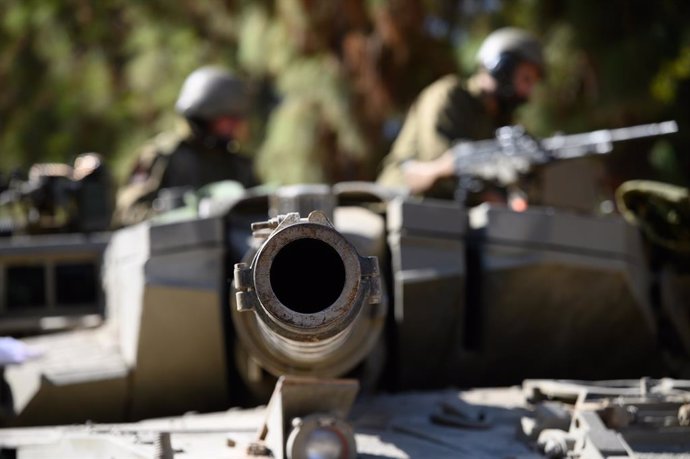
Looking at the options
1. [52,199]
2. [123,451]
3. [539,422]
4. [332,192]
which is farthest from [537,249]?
[52,199]

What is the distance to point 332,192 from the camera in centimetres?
518

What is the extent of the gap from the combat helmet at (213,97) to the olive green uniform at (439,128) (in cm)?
101

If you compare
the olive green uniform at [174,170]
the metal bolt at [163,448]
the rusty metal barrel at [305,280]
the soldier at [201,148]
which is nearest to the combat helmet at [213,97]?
the soldier at [201,148]

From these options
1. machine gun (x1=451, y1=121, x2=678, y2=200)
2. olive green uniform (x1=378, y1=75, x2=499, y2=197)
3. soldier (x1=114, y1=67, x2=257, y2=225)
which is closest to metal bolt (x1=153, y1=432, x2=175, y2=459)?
machine gun (x1=451, y1=121, x2=678, y2=200)

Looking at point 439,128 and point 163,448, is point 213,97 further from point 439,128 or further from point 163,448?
point 163,448

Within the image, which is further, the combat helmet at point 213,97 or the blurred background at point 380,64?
the blurred background at point 380,64

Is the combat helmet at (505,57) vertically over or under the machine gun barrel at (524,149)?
over

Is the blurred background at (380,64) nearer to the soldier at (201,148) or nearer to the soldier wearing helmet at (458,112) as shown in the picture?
the soldier wearing helmet at (458,112)

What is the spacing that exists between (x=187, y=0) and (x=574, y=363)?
413 inches

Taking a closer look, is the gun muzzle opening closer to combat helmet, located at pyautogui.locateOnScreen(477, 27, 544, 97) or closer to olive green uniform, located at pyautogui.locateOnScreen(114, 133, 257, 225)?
olive green uniform, located at pyautogui.locateOnScreen(114, 133, 257, 225)

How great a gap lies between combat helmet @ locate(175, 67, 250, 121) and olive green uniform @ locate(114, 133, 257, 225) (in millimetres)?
197

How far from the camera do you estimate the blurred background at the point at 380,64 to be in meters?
11.6

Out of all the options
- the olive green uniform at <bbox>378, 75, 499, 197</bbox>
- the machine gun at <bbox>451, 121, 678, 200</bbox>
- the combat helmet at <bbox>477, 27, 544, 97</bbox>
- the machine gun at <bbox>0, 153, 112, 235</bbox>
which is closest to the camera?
the machine gun at <bbox>451, 121, 678, 200</bbox>

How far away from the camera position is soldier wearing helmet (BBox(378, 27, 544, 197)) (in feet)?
22.6
